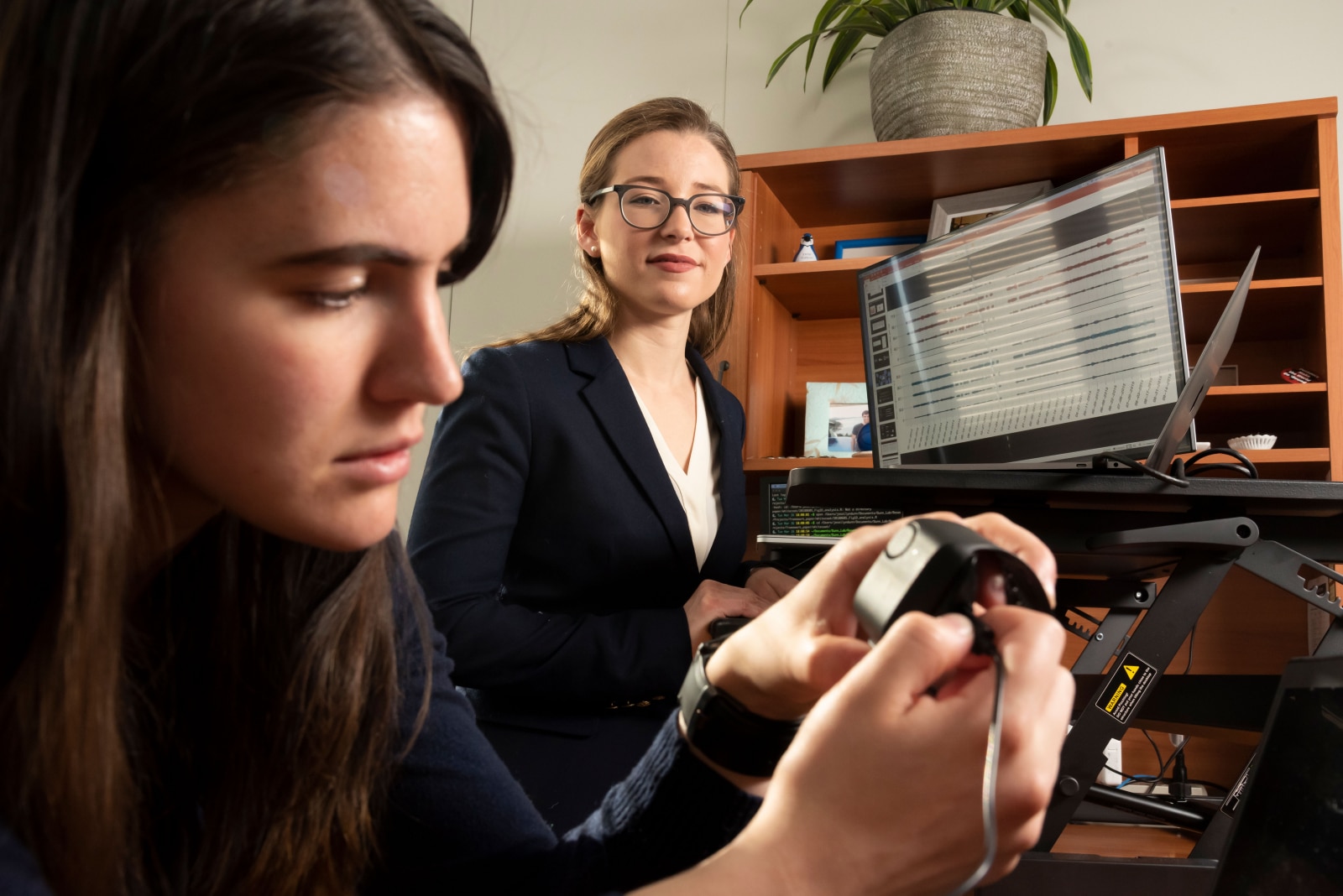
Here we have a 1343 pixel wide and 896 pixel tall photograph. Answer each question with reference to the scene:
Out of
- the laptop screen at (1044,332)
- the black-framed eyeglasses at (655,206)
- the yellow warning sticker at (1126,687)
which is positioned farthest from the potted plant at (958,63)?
the yellow warning sticker at (1126,687)

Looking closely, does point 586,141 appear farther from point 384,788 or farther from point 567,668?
point 384,788

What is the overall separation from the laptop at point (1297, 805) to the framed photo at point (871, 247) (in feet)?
5.34

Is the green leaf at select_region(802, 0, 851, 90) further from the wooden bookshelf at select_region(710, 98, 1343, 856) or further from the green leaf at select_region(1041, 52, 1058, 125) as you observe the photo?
the green leaf at select_region(1041, 52, 1058, 125)

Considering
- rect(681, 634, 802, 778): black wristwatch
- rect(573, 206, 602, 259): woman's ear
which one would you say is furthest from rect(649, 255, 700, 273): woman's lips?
rect(681, 634, 802, 778): black wristwatch

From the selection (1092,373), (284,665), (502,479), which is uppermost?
(1092,373)

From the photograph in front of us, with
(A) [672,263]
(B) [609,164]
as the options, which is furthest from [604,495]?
(B) [609,164]

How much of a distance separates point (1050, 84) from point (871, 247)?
515 mm

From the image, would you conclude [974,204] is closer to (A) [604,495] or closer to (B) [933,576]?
(A) [604,495]

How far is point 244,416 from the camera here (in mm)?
462

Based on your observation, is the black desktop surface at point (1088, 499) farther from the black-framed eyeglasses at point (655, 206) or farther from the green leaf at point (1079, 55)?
the green leaf at point (1079, 55)

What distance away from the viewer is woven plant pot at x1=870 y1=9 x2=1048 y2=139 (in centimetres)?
200

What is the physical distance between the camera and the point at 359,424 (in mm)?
490

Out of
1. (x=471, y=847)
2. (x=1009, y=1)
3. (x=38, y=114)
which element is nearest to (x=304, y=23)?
(x=38, y=114)

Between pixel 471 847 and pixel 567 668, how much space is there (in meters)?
0.60
